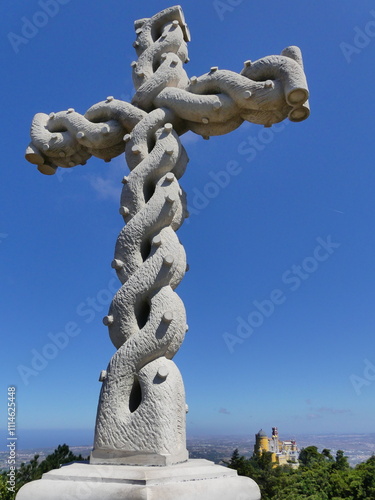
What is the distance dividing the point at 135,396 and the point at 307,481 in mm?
16426

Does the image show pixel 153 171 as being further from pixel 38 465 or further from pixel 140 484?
pixel 38 465

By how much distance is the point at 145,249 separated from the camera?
3.07m

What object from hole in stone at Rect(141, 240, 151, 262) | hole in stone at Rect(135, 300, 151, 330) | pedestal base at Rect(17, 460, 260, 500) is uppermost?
hole in stone at Rect(141, 240, 151, 262)

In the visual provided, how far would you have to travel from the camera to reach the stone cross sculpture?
2.50 metres

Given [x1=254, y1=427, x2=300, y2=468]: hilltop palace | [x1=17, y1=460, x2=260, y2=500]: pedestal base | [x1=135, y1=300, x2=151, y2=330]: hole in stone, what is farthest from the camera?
[x1=254, y1=427, x2=300, y2=468]: hilltop palace

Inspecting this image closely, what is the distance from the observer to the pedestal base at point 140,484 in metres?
2.06

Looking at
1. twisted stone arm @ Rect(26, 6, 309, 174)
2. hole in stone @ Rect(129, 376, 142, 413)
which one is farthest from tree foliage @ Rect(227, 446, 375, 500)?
twisted stone arm @ Rect(26, 6, 309, 174)

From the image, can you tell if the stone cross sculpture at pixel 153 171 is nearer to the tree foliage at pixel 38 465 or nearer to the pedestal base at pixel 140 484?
the pedestal base at pixel 140 484

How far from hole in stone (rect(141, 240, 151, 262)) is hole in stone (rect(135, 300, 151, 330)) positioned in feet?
1.23

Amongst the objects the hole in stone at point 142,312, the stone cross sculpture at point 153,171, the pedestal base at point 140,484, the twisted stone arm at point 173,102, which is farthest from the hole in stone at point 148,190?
the pedestal base at point 140,484

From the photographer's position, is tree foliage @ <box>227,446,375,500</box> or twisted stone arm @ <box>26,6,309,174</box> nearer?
twisted stone arm @ <box>26,6,309,174</box>

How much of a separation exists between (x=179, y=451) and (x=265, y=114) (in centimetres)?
269

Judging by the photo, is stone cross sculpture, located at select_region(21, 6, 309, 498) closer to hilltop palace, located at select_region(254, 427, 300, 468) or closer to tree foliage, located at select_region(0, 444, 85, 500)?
tree foliage, located at select_region(0, 444, 85, 500)

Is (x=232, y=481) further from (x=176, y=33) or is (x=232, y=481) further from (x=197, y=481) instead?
(x=176, y=33)
